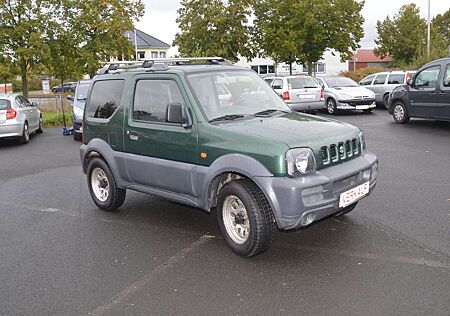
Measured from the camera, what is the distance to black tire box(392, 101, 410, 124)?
1479 centimetres

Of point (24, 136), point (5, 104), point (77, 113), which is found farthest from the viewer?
point (77, 113)

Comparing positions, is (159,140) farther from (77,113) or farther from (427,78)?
(427,78)

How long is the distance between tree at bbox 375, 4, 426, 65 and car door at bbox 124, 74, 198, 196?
53786 millimetres

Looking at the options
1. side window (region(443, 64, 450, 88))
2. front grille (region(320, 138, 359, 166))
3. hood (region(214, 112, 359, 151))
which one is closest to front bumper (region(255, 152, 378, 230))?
front grille (region(320, 138, 359, 166))

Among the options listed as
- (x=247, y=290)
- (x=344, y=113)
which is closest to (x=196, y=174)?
(x=247, y=290)

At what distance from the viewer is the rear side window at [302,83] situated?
18.6 meters

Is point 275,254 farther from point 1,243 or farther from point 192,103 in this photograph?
point 1,243

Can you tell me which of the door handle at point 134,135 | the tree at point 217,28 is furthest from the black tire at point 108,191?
the tree at point 217,28

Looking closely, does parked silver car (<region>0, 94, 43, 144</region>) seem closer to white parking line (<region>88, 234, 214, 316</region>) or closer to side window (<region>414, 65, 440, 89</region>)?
white parking line (<region>88, 234, 214, 316</region>)

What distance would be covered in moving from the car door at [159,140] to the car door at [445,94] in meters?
9.59

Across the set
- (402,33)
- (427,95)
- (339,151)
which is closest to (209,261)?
(339,151)

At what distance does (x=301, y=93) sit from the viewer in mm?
18266

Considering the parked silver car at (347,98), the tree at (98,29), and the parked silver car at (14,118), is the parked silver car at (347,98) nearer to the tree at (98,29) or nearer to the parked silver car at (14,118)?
the parked silver car at (14,118)

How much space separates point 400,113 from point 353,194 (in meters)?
11.2
